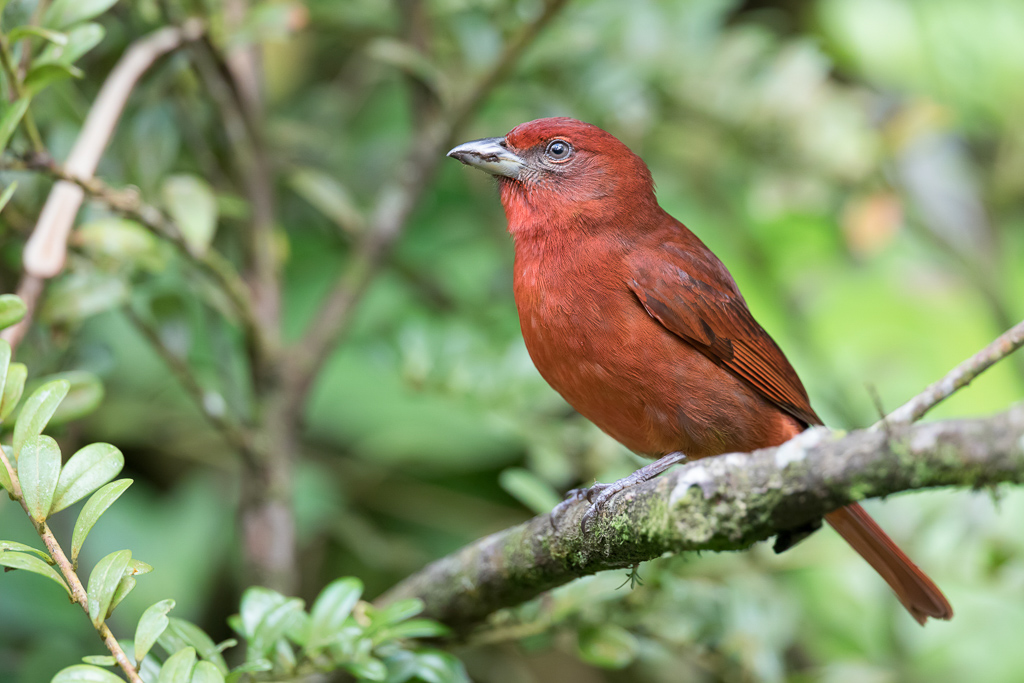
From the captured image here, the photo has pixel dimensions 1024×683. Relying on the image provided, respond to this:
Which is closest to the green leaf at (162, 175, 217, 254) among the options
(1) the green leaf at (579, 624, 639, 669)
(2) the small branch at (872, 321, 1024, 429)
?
(1) the green leaf at (579, 624, 639, 669)

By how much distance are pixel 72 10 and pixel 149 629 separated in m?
1.20

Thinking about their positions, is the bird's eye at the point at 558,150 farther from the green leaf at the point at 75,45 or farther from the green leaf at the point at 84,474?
the green leaf at the point at 84,474

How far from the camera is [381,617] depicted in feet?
5.53

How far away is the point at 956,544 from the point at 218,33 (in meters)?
2.43

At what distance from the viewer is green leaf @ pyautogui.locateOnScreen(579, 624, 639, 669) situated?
203 centimetres

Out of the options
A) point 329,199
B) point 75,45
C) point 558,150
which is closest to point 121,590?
point 75,45

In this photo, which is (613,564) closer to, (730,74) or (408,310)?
(408,310)

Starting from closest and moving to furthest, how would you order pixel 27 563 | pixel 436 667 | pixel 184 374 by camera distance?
pixel 27 563, pixel 436 667, pixel 184 374

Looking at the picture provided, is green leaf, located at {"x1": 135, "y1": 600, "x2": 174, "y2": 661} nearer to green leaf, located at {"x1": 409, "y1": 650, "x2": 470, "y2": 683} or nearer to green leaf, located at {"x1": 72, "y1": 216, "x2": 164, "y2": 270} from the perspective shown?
green leaf, located at {"x1": 409, "y1": 650, "x2": 470, "y2": 683}

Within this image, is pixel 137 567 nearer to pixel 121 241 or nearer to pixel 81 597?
pixel 81 597

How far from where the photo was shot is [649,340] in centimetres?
208

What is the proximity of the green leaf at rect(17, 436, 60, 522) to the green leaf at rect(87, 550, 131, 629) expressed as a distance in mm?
111

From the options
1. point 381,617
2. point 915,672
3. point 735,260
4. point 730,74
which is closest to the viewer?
point 381,617

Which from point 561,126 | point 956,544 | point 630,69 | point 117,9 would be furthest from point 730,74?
point 117,9
